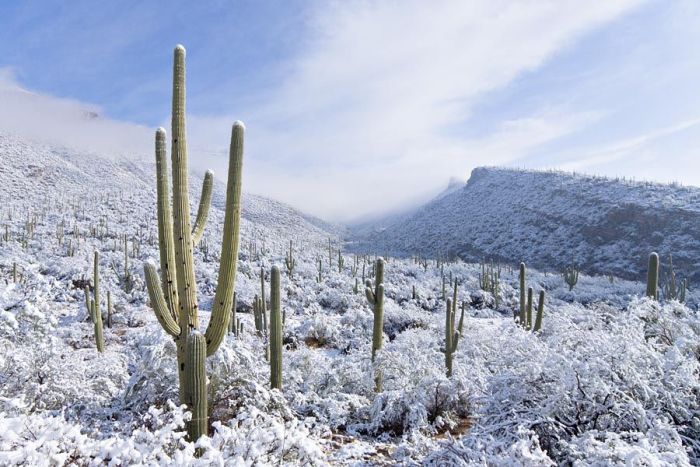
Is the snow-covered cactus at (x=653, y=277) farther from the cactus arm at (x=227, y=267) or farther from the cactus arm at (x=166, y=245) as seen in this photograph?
the cactus arm at (x=166, y=245)

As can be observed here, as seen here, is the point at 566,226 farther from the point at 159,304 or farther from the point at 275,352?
the point at 159,304

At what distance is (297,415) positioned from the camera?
6762 millimetres

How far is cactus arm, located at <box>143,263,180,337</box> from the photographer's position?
4621 mm

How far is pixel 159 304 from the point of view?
4.62 metres

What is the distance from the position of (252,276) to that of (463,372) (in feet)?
79.4

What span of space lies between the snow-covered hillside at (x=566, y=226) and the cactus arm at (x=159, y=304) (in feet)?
145

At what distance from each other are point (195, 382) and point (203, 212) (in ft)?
7.84

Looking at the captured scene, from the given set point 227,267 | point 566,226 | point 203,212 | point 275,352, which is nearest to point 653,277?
point 275,352

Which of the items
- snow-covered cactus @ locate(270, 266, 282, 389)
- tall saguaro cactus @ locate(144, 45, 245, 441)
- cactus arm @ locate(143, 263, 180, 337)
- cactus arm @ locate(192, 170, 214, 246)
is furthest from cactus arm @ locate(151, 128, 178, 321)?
snow-covered cactus @ locate(270, 266, 282, 389)

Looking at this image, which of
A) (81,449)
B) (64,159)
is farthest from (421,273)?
(64,159)

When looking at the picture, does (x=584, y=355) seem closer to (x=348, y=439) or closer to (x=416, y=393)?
(x=416, y=393)

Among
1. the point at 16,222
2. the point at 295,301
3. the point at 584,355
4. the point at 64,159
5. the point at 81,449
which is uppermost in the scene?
the point at 64,159

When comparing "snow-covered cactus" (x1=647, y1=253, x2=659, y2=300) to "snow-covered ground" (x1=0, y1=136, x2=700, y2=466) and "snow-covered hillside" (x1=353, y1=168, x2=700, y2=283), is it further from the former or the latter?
"snow-covered hillside" (x1=353, y1=168, x2=700, y2=283)

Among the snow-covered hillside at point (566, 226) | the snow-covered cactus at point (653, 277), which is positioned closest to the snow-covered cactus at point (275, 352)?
the snow-covered cactus at point (653, 277)
